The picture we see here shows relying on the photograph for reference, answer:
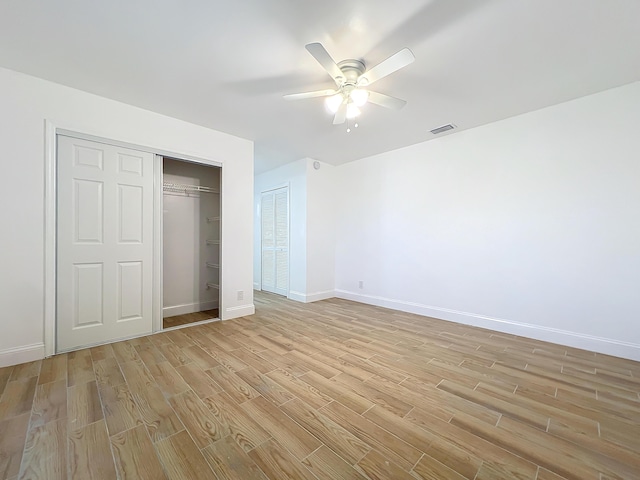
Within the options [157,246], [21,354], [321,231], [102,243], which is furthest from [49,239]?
[321,231]

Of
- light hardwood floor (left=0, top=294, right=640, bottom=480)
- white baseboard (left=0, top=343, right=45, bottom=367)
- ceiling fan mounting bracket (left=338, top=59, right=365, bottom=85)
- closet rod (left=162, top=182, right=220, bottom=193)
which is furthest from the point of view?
closet rod (left=162, top=182, right=220, bottom=193)

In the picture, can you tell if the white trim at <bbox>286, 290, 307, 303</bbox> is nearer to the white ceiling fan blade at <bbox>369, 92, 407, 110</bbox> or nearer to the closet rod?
the closet rod

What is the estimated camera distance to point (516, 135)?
3033 millimetres

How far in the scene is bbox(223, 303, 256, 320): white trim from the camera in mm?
3541

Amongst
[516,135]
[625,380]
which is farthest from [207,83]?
[625,380]

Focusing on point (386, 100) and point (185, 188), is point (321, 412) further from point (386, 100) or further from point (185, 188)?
point (185, 188)

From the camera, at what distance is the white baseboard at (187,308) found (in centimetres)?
373

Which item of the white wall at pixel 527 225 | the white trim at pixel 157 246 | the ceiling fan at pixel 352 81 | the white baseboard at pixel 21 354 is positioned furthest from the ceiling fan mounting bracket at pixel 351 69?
the white baseboard at pixel 21 354

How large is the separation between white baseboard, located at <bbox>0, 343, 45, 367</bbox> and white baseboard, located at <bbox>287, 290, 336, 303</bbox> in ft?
10.6

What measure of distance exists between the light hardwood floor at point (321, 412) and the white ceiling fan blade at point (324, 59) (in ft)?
7.76

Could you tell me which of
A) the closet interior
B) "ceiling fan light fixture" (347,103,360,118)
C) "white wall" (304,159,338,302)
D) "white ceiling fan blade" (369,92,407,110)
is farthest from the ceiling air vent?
the closet interior

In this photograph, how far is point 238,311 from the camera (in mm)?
3641

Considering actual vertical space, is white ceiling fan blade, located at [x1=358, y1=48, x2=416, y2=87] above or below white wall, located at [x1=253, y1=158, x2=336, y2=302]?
above

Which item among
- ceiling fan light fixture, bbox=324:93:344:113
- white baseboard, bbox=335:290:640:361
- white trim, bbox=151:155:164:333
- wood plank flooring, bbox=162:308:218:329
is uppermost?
ceiling fan light fixture, bbox=324:93:344:113
